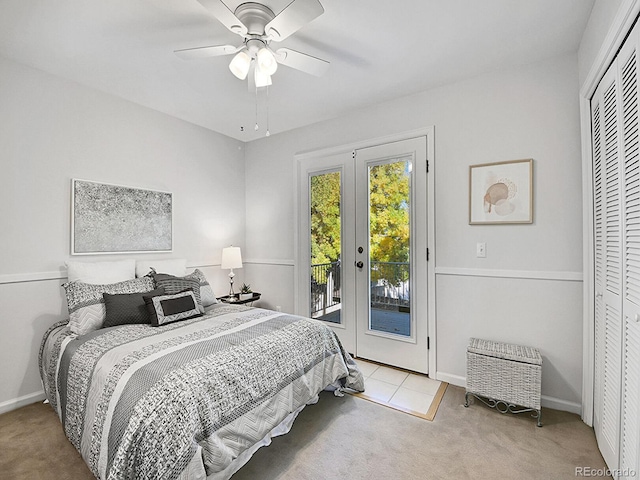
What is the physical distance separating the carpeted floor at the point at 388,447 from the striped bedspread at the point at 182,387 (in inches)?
7.5

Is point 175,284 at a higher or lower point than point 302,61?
lower

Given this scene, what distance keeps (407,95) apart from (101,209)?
2.98 metres

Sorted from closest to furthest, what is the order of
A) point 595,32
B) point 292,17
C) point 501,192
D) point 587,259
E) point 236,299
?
point 292,17, point 595,32, point 587,259, point 501,192, point 236,299

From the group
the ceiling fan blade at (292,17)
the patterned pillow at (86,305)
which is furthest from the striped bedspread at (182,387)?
the ceiling fan blade at (292,17)

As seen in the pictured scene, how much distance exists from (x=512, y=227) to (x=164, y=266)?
10.2 ft

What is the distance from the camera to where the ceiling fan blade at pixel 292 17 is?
4.65 feet

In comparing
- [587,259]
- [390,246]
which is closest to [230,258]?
[390,246]

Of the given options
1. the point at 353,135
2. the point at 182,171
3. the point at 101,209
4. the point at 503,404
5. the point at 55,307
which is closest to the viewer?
the point at 503,404

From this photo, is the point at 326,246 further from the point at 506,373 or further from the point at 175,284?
the point at 506,373

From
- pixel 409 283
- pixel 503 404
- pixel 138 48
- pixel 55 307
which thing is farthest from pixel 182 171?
pixel 503 404

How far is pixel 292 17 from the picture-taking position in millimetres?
1509

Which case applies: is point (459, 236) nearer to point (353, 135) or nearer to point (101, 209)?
point (353, 135)

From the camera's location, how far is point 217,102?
9.77 feet

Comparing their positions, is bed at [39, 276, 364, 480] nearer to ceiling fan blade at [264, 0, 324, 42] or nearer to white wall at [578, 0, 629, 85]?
ceiling fan blade at [264, 0, 324, 42]
